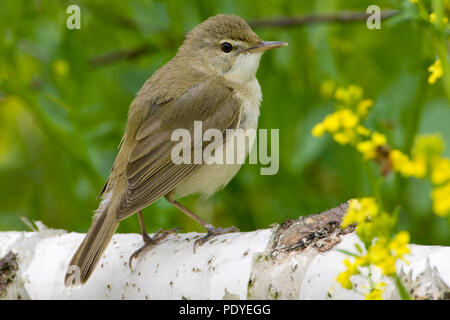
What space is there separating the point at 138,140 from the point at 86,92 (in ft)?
2.80

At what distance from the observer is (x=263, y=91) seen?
4582 mm

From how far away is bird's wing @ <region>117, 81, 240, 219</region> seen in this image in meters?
3.47

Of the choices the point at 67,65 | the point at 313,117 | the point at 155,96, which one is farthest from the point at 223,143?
the point at 67,65

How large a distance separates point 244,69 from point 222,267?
6.70ft

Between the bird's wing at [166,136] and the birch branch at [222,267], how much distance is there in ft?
0.90

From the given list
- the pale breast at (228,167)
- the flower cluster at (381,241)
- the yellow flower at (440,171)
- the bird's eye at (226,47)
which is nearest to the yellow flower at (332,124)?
the flower cluster at (381,241)

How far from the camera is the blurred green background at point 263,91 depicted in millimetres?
4109

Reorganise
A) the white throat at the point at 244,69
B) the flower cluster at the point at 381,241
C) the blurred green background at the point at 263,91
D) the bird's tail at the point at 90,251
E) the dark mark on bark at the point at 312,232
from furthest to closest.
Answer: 1. the white throat at the point at 244,69
2. the blurred green background at the point at 263,91
3. the bird's tail at the point at 90,251
4. the dark mark on bark at the point at 312,232
5. the flower cluster at the point at 381,241

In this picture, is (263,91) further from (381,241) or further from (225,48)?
(381,241)

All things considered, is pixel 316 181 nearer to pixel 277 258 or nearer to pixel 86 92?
pixel 86 92

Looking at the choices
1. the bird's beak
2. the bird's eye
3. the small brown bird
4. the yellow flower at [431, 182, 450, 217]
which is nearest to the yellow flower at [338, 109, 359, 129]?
the yellow flower at [431, 182, 450, 217]

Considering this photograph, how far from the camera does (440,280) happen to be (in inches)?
76.4

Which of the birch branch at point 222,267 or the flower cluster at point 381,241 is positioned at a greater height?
the flower cluster at point 381,241

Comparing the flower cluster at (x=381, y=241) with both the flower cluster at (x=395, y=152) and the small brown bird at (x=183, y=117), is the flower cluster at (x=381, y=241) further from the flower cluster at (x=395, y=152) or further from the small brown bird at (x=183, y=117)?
the small brown bird at (x=183, y=117)
